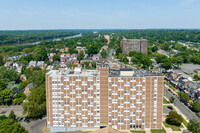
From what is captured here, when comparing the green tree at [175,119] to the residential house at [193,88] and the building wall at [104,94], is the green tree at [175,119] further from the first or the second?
the residential house at [193,88]

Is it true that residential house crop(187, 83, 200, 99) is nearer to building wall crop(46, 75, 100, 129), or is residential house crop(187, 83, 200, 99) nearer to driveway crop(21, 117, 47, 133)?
building wall crop(46, 75, 100, 129)

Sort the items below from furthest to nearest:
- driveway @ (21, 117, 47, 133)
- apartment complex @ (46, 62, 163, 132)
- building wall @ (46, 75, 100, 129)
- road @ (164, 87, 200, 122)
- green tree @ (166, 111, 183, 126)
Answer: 1. road @ (164, 87, 200, 122)
2. green tree @ (166, 111, 183, 126)
3. driveway @ (21, 117, 47, 133)
4. building wall @ (46, 75, 100, 129)
5. apartment complex @ (46, 62, 163, 132)

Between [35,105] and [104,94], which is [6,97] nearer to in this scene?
[35,105]

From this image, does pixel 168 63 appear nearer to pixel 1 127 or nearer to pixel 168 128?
pixel 168 128

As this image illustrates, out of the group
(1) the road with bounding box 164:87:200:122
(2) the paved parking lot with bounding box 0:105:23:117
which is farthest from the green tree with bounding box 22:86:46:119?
(1) the road with bounding box 164:87:200:122

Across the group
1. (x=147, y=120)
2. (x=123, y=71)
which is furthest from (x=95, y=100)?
(x=147, y=120)

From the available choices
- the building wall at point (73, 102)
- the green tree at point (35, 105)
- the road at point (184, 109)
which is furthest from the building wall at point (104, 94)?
the road at point (184, 109)

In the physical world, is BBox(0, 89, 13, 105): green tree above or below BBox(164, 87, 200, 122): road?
above

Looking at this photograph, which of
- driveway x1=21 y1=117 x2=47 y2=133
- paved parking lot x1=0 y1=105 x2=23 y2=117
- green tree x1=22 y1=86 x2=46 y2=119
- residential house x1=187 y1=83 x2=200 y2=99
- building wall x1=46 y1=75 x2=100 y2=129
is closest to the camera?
building wall x1=46 y1=75 x2=100 y2=129
